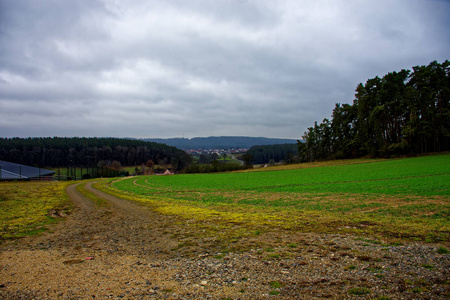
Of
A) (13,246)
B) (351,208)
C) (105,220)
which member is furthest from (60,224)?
(351,208)

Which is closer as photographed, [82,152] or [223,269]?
[223,269]

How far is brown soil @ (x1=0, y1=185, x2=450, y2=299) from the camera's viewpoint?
520cm

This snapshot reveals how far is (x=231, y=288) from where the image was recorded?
5.43 metres

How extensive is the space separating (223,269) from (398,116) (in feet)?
300

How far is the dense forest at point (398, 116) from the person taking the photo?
6856 centimetres

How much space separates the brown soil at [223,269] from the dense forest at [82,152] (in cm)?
13572

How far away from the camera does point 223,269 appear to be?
6434 millimetres

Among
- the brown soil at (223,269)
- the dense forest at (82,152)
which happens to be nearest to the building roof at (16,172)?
the dense forest at (82,152)

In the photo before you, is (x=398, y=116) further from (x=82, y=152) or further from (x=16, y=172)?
(x=82, y=152)

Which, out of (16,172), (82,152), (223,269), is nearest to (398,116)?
(223,269)

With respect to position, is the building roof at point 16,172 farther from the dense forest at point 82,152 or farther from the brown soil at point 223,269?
the brown soil at point 223,269

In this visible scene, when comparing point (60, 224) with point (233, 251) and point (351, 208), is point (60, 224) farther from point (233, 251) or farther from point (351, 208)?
point (351, 208)

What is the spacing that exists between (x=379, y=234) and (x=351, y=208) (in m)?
6.80

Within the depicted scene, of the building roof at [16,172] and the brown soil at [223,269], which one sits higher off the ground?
the brown soil at [223,269]
